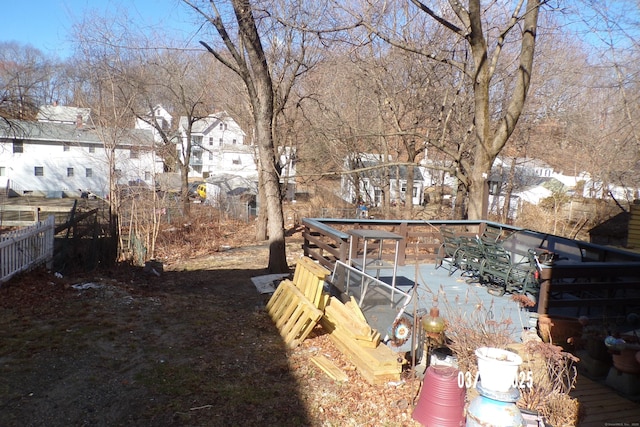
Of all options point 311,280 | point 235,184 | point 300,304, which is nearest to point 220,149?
point 235,184

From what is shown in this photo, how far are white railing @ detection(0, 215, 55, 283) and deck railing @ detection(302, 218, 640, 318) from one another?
16.3 ft

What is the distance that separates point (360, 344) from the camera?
472 cm

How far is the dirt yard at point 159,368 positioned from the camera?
3.87 m

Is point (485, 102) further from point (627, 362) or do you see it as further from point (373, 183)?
point (373, 183)

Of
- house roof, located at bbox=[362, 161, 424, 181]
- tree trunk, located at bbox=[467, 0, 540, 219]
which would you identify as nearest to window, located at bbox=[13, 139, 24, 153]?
house roof, located at bbox=[362, 161, 424, 181]

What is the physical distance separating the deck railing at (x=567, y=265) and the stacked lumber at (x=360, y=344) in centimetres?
146

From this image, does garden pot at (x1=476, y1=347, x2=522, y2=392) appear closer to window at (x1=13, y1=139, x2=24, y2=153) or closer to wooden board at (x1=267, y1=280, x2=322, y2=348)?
wooden board at (x1=267, y1=280, x2=322, y2=348)

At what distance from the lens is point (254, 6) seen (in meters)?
8.90

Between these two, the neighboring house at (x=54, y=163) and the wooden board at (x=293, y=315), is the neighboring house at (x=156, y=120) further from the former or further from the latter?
the wooden board at (x=293, y=315)

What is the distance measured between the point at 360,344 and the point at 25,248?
6.66m

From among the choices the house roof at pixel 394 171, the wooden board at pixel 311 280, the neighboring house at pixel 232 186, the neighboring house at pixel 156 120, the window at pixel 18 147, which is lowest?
the wooden board at pixel 311 280

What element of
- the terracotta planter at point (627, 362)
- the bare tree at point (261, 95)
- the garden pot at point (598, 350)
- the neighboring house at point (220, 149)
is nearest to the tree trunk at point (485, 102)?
the bare tree at point (261, 95)

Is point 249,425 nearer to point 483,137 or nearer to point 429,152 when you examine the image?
point 483,137

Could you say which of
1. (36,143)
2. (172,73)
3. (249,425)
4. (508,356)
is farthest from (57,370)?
(36,143)
